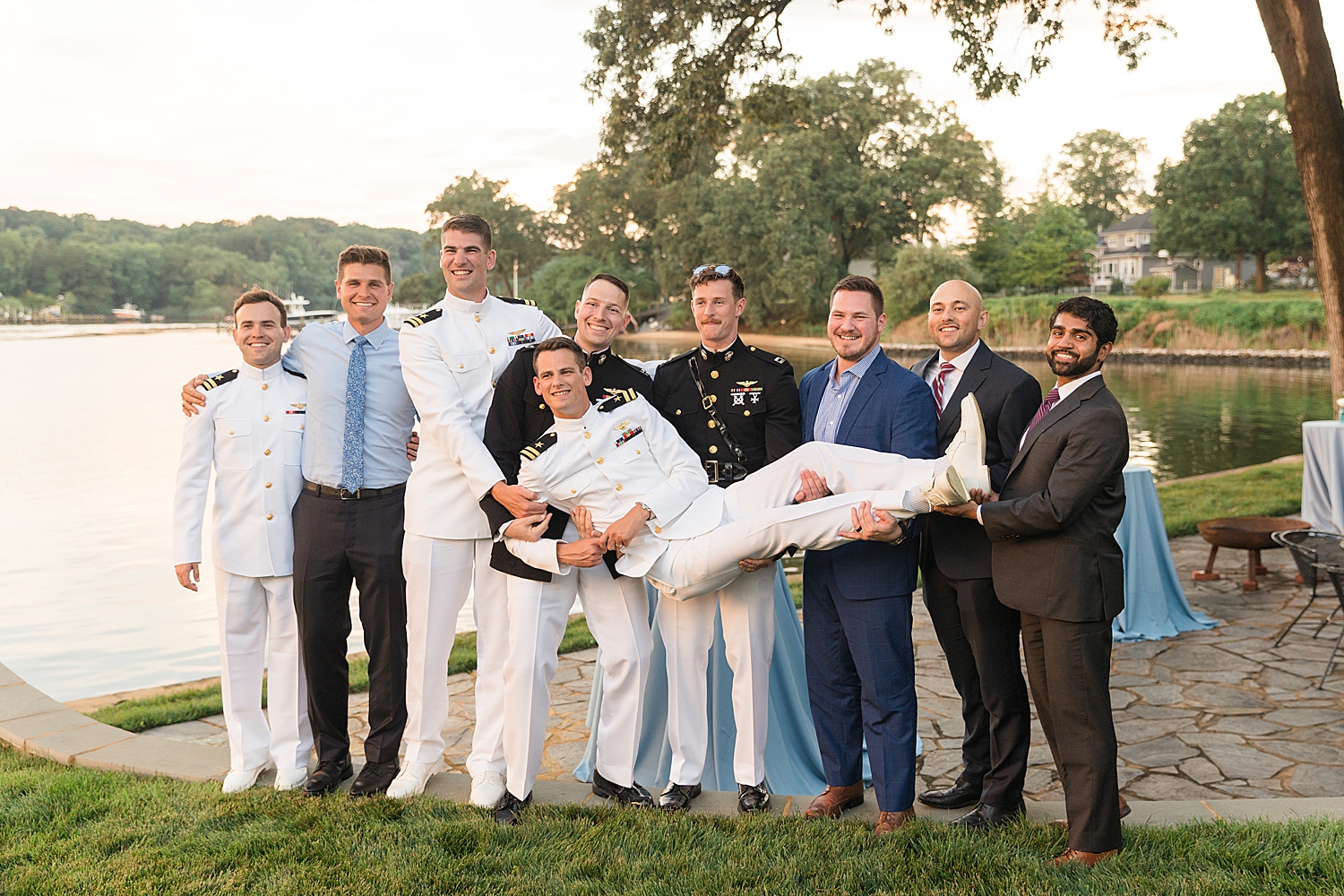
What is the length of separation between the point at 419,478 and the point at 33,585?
954 centimetres

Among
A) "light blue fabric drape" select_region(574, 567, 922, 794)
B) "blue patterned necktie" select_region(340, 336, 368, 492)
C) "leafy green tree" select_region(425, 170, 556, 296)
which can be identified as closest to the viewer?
"blue patterned necktie" select_region(340, 336, 368, 492)

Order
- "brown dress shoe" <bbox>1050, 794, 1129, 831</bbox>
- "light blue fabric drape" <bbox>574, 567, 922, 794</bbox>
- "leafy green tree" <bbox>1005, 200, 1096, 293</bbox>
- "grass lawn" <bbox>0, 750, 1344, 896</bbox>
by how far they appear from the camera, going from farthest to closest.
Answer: "leafy green tree" <bbox>1005, 200, 1096, 293</bbox>
"light blue fabric drape" <bbox>574, 567, 922, 794</bbox>
"brown dress shoe" <bbox>1050, 794, 1129, 831</bbox>
"grass lawn" <bbox>0, 750, 1344, 896</bbox>

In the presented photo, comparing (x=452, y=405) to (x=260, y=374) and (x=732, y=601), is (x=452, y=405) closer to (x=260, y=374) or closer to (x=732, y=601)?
(x=260, y=374)

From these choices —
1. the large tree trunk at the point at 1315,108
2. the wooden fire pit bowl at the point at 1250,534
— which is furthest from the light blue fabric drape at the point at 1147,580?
the large tree trunk at the point at 1315,108

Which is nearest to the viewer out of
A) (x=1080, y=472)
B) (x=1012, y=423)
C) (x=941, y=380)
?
(x=1080, y=472)

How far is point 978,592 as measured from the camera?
11.3ft

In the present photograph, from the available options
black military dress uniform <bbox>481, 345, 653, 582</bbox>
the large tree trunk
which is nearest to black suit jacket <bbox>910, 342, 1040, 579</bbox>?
black military dress uniform <bbox>481, 345, 653, 582</bbox>

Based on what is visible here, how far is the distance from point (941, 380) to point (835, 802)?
165 centimetres

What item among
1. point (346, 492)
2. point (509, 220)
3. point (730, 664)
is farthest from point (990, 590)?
point (509, 220)

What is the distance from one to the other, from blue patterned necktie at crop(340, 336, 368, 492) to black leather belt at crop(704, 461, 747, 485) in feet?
4.58

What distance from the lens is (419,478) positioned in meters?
3.81

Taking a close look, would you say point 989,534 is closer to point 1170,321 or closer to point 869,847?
point 869,847

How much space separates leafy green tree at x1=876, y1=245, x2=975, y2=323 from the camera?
44.8m

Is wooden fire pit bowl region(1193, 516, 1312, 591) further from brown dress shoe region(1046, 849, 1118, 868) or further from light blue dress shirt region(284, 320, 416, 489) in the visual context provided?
light blue dress shirt region(284, 320, 416, 489)
